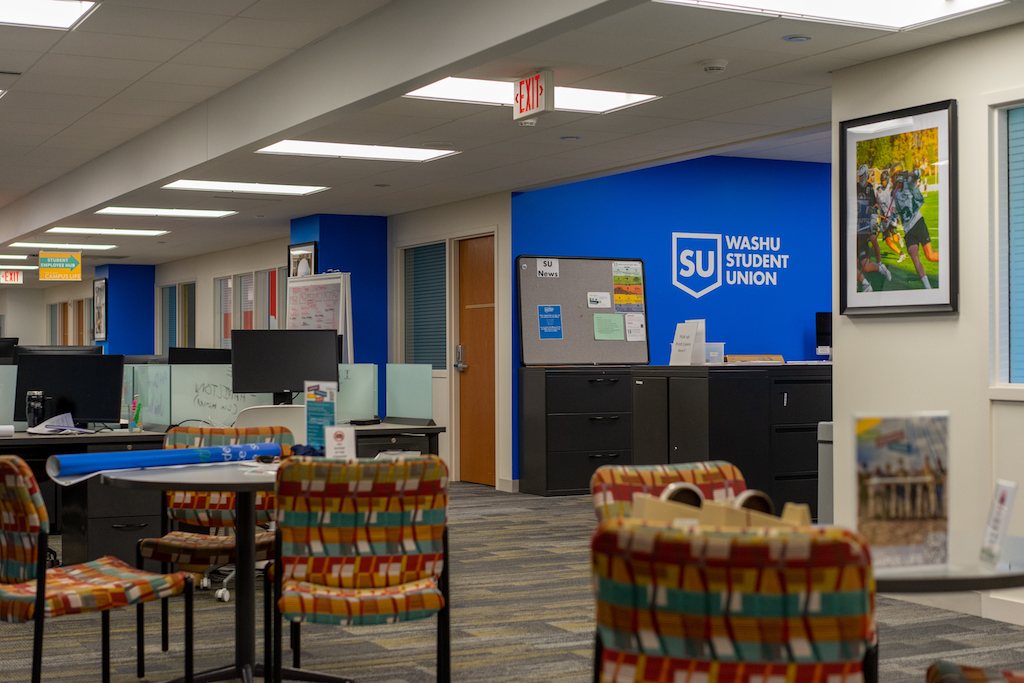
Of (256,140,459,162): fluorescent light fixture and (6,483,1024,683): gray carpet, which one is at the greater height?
(256,140,459,162): fluorescent light fixture

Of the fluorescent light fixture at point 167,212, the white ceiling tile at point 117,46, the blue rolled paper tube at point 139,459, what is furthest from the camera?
the fluorescent light fixture at point 167,212

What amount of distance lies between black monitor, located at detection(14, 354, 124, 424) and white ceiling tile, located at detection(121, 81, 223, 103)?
2104mm

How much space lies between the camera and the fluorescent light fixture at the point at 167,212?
11.0 meters

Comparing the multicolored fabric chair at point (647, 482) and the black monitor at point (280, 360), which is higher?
the black monitor at point (280, 360)

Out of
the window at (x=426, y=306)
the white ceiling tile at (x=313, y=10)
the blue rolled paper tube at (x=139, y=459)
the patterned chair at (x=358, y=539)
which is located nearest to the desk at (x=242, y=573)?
the blue rolled paper tube at (x=139, y=459)

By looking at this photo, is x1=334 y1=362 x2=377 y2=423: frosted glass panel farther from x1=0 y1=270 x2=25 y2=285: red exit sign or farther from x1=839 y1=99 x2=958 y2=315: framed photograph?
x1=0 y1=270 x2=25 y2=285: red exit sign

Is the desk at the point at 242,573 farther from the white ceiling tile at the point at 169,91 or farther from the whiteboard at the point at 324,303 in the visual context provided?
the whiteboard at the point at 324,303

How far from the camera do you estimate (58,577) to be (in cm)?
349

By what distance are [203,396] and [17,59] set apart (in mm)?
2342

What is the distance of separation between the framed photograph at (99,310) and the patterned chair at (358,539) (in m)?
15.6

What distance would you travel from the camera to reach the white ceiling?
505cm

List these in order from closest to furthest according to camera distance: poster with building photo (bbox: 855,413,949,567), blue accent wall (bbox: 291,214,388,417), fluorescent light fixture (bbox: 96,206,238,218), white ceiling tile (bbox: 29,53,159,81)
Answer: poster with building photo (bbox: 855,413,949,567)
white ceiling tile (bbox: 29,53,159,81)
fluorescent light fixture (bbox: 96,206,238,218)
blue accent wall (bbox: 291,214,388,417)

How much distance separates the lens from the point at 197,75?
7.10 meters

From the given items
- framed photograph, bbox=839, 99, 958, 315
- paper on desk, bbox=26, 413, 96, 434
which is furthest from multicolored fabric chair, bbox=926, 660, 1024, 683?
paper on desk, bbox=26, 413, 96, 434
